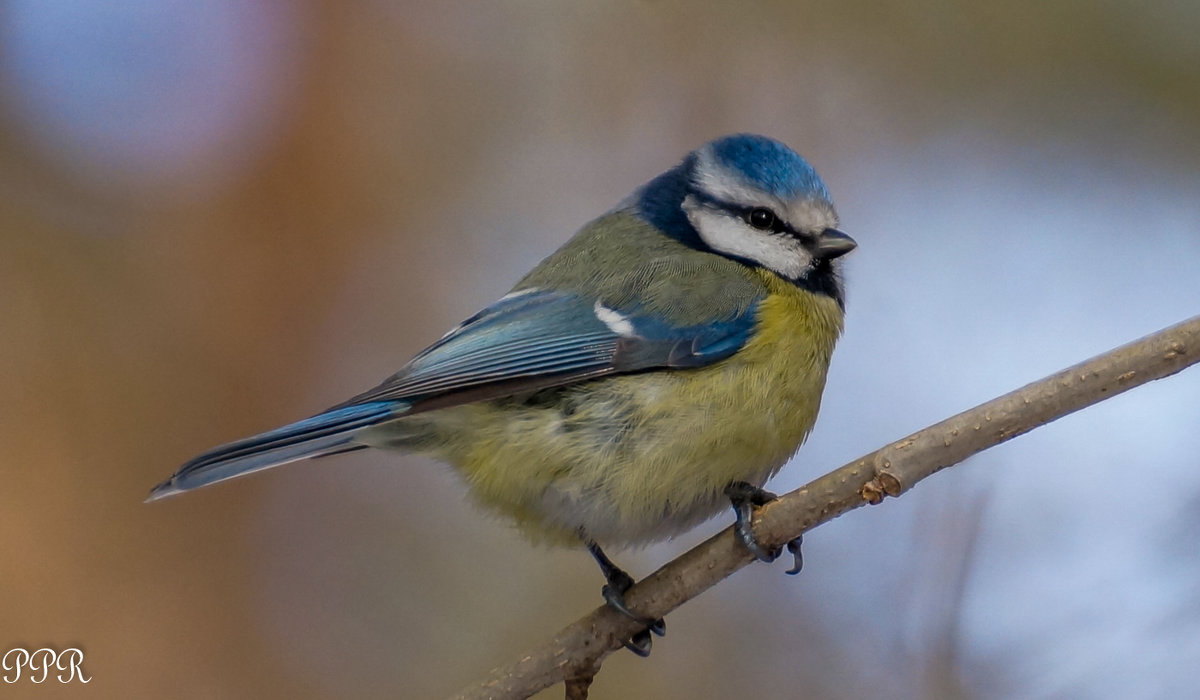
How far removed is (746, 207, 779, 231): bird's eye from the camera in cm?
177

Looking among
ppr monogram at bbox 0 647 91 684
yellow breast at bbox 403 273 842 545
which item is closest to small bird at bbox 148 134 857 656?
yellow breast at bbox 403 273 842 545

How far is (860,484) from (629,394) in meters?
0.42

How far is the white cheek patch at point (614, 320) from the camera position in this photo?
162cm

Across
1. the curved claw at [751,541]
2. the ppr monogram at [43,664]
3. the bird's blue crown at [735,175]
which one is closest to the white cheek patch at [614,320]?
the bird's blue crown at [735,175]

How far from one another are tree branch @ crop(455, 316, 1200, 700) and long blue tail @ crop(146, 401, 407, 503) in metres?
0.40

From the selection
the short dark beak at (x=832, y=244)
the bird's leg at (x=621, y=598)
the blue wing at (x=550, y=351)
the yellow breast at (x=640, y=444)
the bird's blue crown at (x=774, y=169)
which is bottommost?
the bird's leg at (x=621, y=598)

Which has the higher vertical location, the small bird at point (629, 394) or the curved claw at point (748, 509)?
the small bird at point (629, 394)

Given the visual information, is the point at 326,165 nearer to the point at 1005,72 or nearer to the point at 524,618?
the point at 524,618

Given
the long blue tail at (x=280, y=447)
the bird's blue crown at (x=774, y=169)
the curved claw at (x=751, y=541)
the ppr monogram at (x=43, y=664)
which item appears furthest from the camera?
the ppr monogram at (x=43, y=664)

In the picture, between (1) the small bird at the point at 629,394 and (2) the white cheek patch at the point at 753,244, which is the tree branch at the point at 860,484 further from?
(2) the white cheek patch at the point at 753,244

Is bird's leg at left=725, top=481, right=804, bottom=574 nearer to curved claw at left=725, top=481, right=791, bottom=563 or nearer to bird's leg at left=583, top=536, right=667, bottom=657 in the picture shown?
curved claw at left=725, top=481, right=791, bottom=563

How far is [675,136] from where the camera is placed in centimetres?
266

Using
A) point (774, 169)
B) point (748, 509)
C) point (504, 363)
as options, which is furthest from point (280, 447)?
point (774, 169)

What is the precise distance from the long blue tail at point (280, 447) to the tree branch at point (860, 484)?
0.40m
